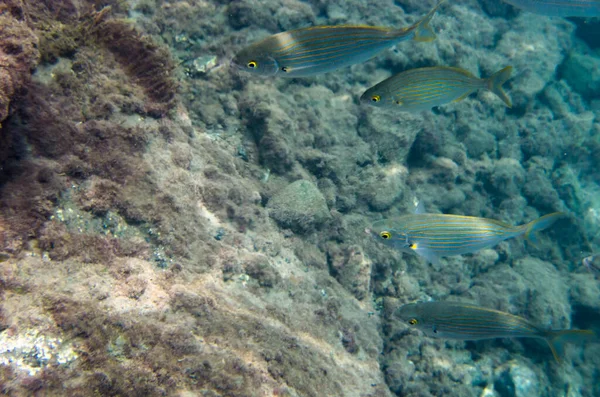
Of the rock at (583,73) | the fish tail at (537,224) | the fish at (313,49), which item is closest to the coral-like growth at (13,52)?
the fish at (313,49)

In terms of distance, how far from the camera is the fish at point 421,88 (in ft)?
11.1

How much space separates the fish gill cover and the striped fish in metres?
0.03

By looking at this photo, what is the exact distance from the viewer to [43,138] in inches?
101

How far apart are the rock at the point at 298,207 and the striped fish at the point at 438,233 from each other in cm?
95

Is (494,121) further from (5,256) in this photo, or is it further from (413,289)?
(5,256)

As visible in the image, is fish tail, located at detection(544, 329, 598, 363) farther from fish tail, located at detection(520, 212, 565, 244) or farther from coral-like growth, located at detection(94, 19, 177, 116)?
coral-like growth, located at detection(94, 19, 177, 116)

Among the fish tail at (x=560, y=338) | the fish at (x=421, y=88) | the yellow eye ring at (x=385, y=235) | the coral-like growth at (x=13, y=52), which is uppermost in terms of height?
the coral-like growth at (x=13, y=52)

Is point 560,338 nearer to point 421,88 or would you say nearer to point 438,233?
point 438,233

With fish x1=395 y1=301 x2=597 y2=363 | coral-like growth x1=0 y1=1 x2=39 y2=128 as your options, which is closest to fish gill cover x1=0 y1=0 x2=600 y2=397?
coral-like growth x1=0 y1=1 x2=39 y2=128

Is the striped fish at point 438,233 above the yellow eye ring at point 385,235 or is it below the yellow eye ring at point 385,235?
below

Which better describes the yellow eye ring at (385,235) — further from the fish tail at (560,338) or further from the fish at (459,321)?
the fish tail at (560,338)

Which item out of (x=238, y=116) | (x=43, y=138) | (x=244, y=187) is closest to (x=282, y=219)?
(x=244, y=187)

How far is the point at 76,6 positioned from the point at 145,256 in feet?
8.59

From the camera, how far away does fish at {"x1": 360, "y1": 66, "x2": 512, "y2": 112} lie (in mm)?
3383
